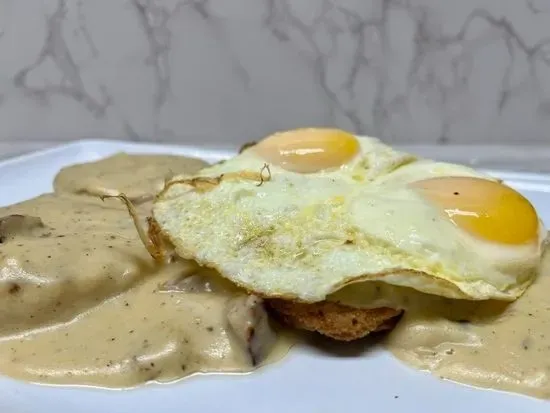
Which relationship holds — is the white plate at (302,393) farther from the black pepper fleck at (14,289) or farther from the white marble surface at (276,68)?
the white marble surface at (276,68)

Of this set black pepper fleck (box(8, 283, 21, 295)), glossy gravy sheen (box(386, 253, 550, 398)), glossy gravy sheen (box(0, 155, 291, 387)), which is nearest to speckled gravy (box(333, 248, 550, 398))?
glossy gravy sheen (box(386, 253, 550, 398))

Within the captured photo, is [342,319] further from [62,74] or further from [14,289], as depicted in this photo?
[62,74]

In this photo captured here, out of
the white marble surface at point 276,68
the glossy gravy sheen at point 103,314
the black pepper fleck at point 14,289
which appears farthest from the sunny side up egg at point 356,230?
the white marble surface at point 276,68

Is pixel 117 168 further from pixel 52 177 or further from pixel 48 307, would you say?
pixel 48 307

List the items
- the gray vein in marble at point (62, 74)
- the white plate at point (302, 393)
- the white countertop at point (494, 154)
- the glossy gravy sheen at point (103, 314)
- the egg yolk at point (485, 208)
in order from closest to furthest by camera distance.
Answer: the white plate at point (302, 393) → the glossy gravy sheen at point (103, 314) → the egg yolk at point (485, 208) → the gray vein in marble at point (62, 74) → the white countertop at point (494, 154)

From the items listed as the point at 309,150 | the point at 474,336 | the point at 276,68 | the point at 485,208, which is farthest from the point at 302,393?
the point at 276,68

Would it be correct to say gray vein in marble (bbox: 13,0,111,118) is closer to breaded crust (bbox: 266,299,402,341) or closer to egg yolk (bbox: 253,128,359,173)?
egg yolk (bbox: 253,128,359,173)

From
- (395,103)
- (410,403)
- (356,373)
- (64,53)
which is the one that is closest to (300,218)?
(356,373)
